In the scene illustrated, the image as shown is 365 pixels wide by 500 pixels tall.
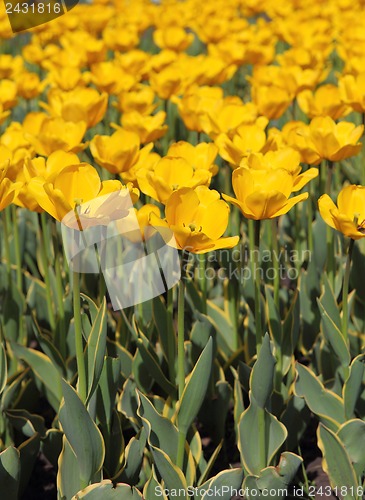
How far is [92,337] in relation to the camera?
1.90 meters

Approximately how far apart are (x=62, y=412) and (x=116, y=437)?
360 millimetres

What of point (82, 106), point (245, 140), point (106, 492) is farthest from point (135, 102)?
point (106, 492)

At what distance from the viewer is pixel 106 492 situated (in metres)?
1.83

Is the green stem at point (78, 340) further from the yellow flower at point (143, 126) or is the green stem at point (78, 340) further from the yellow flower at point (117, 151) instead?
the yellow flower at point (143, 126)

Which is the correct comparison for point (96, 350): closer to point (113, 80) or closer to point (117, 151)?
point (117, 151)

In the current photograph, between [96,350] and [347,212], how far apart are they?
721 mm

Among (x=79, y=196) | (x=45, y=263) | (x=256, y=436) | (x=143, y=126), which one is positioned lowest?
(x=256, y=436)

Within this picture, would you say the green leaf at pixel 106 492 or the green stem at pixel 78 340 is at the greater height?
the green stem at pixel 78 340

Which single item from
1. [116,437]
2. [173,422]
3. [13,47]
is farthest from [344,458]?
[13,47]

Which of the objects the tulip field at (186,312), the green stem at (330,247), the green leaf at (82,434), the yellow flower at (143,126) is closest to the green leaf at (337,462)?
the tulip field at (186,312)

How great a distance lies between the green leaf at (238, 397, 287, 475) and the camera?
2.08m

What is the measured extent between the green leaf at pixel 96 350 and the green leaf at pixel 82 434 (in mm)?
57

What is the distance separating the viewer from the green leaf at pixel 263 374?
6.25ft

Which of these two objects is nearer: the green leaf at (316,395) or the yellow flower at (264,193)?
the yellow flower at (264,193)
